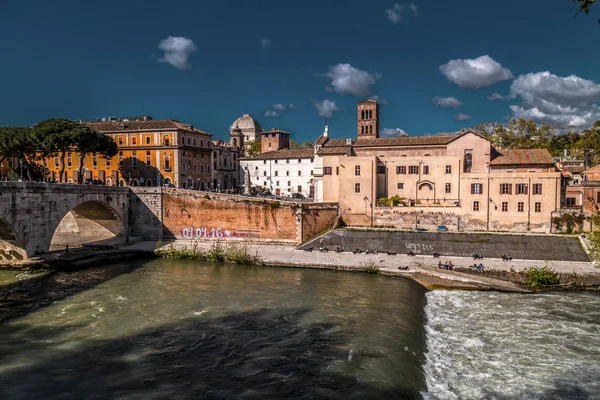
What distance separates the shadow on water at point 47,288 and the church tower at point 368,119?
43.1m

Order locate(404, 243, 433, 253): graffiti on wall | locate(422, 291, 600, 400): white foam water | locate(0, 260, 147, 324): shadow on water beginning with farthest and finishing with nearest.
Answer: locate(404, 243, 433, 253): graffiti on wall, locate(0, 260, 147, 324): shadow on water, locate(422, 291, 600, 400): white foam water

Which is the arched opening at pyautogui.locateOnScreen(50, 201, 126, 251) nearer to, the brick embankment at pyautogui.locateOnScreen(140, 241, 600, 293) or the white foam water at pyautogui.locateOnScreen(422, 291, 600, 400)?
the brick embankment at pyautogui.locateOnScreen(140, 241, 600, 293)

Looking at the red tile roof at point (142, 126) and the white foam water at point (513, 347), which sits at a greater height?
the red tile roof at point (142, 126)

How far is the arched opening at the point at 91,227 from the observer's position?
147ft

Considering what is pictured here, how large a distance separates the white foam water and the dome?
279 ft

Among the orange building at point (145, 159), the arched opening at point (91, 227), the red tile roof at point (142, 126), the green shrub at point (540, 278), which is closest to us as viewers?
the green shrub at point (540, 278)

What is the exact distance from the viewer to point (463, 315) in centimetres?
2439

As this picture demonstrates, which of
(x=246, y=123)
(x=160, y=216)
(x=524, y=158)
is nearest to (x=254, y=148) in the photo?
(x=246, y=123)

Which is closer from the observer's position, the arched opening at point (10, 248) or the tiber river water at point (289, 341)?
the tiber river water at point (289, 341)

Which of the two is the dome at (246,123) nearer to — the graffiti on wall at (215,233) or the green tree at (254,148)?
the green tree at (254,148)

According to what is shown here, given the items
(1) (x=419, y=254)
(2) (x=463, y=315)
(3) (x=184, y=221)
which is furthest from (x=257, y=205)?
(2) (x=463, y=315)

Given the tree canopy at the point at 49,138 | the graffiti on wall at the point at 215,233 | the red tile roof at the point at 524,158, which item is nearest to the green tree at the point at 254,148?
the tree canopy at the point at 49,138

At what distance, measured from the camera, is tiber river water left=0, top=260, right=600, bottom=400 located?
16.4m

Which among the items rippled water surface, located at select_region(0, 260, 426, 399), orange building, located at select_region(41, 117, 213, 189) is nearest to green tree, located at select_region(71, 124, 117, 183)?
orange building, located at select_region(41, 117, 213, 189)
